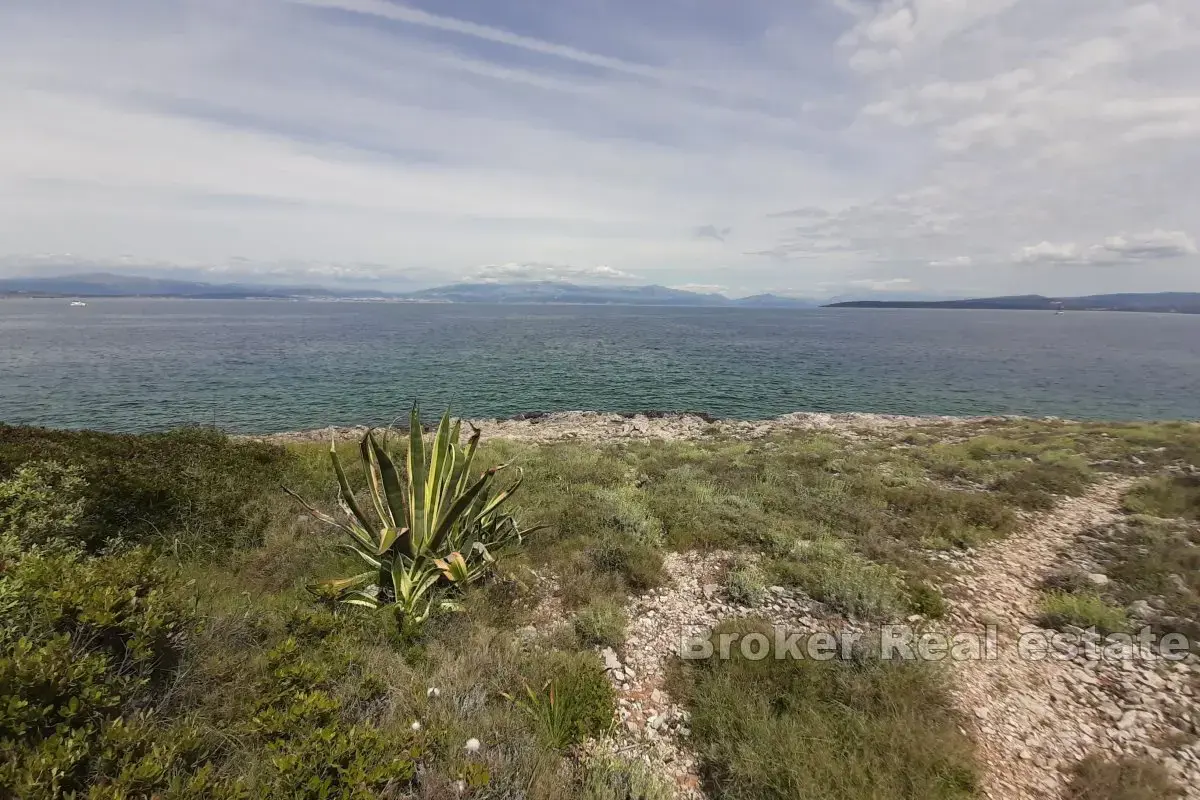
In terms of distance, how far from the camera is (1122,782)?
13.8 ft

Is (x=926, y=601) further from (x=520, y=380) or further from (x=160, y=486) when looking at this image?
(x=520, y=380)

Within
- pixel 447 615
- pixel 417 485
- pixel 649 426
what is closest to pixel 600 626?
pixel 447 615

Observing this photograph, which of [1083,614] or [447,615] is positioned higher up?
[447,615]

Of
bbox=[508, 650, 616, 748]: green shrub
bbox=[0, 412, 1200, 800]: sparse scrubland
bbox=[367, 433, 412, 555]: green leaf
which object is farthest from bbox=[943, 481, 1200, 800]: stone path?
bbox=[367, 433, 412, 555]: green leaf

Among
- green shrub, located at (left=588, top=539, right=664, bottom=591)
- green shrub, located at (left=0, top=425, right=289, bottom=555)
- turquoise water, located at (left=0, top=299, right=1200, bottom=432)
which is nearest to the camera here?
green shrub, located at (left=0, top=425, right=289, bottom=555)

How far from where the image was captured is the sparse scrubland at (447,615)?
10.3ft

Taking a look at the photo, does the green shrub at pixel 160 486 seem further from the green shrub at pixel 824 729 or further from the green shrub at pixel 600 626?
the green shrub at pixel 824 729

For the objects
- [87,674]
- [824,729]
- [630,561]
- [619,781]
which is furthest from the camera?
[630,561]

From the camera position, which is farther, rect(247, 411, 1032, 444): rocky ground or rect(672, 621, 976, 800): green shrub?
rect(247, 411, 1032, 444): rocky ground

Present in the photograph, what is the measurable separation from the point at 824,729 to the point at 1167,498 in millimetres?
11571

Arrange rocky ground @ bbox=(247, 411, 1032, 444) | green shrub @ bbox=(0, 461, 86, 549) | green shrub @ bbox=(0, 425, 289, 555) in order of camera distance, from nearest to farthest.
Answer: green shrub @ bbox=(0, 461, 86, 549) < green shrub @ bbox=(0, 425, 289, 555) < rocky ground @ bbox=(247, 411, 1032, 444)

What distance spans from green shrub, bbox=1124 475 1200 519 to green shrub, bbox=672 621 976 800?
349 inches

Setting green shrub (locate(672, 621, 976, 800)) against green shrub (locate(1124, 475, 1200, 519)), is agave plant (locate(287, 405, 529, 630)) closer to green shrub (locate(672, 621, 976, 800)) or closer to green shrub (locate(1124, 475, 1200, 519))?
green shrub (locate(672, 621, 976, 800))

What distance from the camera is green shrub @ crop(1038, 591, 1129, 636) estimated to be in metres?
6.34
